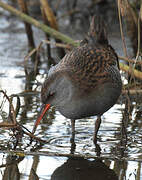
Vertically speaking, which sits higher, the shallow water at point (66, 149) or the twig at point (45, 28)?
the twig at point (45, 28)

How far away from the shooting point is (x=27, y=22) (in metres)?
7.99

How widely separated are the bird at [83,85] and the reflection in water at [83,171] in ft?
1.72

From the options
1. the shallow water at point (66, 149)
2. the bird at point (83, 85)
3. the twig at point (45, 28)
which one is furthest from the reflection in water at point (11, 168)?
the twig at point (45, 28)

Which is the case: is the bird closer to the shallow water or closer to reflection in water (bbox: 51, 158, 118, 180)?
the shallow water

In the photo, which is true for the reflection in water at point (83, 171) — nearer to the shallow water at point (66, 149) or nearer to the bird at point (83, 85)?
the shallow water at point (66, 149)

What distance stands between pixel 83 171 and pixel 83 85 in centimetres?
83

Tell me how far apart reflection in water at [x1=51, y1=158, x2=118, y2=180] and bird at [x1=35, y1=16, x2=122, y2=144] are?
525 mm

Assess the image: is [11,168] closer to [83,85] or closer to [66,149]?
[66,149]

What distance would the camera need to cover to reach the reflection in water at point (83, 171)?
14.0 ft

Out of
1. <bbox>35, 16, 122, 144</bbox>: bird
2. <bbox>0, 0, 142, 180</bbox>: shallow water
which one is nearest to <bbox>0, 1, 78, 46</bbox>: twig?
<bbox>0, 0, 142, 180</bbox>: shallow water

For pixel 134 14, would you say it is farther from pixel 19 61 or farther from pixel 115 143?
pixel 115 143

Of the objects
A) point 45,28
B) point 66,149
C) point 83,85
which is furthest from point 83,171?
point 45,28

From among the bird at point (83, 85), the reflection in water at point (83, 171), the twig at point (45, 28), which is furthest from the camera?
the twig at point (45, 28)

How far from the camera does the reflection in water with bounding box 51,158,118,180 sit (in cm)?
428
